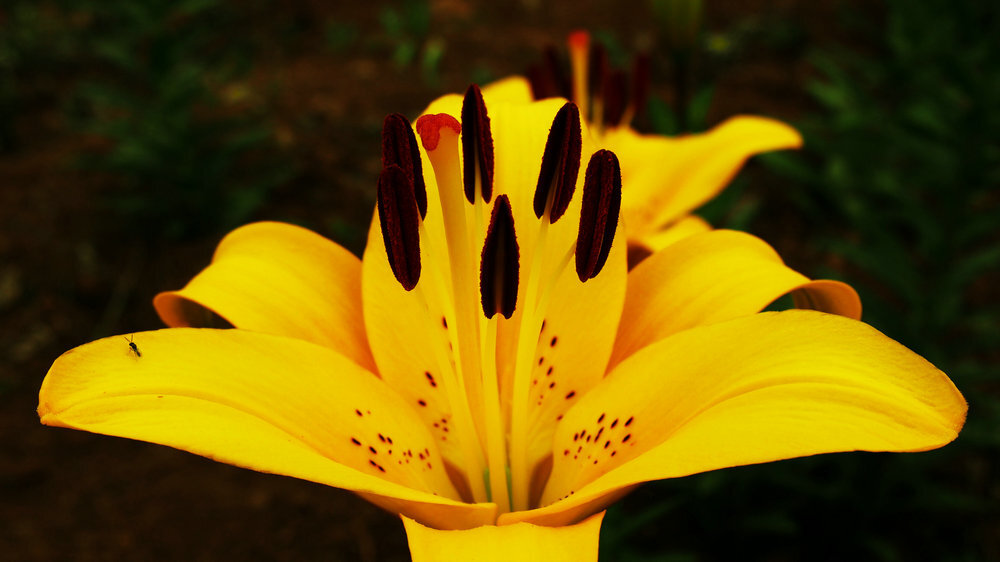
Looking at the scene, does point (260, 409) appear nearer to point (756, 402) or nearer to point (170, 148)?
point (756, 402)

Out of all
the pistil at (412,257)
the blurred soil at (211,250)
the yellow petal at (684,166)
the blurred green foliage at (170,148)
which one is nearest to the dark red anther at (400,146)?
the pistil at (412,257)

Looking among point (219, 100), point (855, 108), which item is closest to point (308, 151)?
point (219, 100)

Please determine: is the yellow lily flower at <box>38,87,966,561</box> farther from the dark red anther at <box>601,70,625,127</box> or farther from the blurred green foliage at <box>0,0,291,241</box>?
the blurred green foliage at <box>0,0,291,241</box>

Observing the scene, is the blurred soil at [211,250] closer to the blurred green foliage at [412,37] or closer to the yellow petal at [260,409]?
the blurred green foliage at [412,37]

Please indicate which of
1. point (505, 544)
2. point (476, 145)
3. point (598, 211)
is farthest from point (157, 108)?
point (505, 544)

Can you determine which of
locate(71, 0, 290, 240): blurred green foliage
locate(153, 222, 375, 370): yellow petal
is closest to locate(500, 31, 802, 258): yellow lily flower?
locate(153, 222, 375, 370): yellow petal

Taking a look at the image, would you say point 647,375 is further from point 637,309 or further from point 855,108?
point 855,108

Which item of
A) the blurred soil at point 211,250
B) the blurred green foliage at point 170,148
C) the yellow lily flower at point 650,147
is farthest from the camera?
the blurred green foliage at point 170,148
